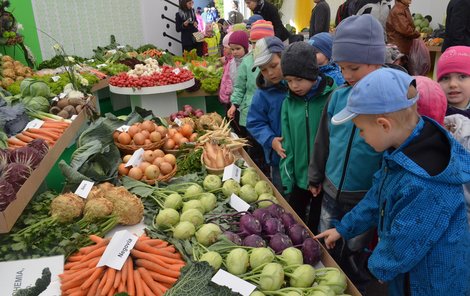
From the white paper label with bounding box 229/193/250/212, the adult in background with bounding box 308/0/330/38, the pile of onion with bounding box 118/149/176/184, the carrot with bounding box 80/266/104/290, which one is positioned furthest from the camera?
the adult in background with bounding box 308/0/330/38

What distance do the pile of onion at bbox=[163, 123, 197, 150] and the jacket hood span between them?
207 cm

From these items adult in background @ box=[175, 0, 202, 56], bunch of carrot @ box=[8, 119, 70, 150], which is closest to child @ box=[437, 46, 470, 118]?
bunch of carrot @ box=[8, 119, 70, 150]

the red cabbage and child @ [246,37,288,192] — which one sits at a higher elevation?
child @ [246,37,288,192]

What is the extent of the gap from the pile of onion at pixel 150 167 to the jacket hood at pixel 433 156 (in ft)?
5.50

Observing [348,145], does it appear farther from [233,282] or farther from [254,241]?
[233,282]

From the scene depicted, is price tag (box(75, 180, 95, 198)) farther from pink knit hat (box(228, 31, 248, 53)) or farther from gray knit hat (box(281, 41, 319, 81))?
pink knit hat (box(228, 31, 248, 53))

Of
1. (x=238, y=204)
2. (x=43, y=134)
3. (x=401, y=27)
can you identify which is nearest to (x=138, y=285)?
(x=238, y=204)

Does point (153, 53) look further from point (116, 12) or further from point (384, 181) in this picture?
point (384, 181)

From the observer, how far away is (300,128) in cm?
255

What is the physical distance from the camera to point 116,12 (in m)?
9.08

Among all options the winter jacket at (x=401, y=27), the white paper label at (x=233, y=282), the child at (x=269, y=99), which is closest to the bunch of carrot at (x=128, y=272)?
the white paper label at (x=233, y=282)

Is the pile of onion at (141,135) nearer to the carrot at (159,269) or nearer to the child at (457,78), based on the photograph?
the carrot at (159,269)

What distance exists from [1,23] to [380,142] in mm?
6229

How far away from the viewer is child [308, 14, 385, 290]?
2021 millimetres
